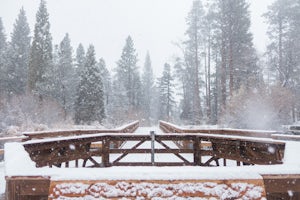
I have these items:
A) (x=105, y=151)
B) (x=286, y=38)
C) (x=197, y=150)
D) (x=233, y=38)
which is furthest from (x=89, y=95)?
(x=197, y=150)

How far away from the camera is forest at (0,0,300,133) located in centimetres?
2159

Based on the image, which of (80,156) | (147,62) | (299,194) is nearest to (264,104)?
(80,156)

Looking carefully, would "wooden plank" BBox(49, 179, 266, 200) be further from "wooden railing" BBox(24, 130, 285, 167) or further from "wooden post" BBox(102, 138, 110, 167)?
"wooden post" BBox(102, 138, 110, 167)

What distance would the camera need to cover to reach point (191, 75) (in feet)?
149

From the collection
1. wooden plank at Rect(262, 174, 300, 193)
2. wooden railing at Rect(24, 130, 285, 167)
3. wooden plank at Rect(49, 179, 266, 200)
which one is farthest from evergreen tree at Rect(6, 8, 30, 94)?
wooden plank at Rect(262, 174, 300, 193)

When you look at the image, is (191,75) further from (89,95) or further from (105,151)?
(105,151)

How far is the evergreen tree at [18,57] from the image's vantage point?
47.0m

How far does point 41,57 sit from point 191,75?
75.7ft

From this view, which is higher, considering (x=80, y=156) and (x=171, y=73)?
(x=171, y=73)

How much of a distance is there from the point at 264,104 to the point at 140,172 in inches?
752

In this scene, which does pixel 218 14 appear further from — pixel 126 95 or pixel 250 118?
pixel 126 95

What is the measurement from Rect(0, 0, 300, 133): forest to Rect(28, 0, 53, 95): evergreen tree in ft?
0.44

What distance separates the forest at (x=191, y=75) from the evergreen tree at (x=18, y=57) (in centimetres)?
16

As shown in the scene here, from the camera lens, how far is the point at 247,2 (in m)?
33.5
